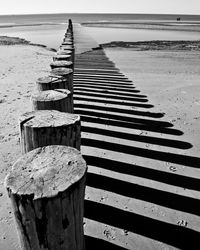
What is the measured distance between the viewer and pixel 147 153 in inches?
157

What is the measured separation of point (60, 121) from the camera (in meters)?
2.39

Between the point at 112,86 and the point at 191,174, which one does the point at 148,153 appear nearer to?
the point at 191,174

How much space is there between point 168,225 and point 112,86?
5.15 m

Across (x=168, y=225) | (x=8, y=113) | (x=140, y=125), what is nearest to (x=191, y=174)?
(x=168, y=225)

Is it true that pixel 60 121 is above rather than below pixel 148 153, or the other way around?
above

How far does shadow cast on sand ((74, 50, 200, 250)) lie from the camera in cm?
266

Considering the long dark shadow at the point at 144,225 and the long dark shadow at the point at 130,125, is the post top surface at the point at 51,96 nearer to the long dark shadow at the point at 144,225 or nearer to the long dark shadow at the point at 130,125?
the long dark shadow at the point at 144,225

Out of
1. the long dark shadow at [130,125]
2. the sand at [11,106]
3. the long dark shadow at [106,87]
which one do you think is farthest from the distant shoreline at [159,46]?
the long dark shadow at [130,125]

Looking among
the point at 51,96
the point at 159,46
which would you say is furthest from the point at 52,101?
the point at 159,46

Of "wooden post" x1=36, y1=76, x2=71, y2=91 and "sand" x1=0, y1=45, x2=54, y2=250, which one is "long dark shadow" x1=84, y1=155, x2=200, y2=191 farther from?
"sand" x1=0, y1=45, x2=54, y2=250

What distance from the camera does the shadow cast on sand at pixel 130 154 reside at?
8.74 ft

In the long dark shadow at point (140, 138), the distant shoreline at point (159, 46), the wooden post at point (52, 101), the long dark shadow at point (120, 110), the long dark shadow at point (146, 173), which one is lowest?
the long dark shadow at point (146, 173)

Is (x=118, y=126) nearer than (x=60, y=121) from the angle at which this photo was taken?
No

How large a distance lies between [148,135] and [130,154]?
2.48 ft
